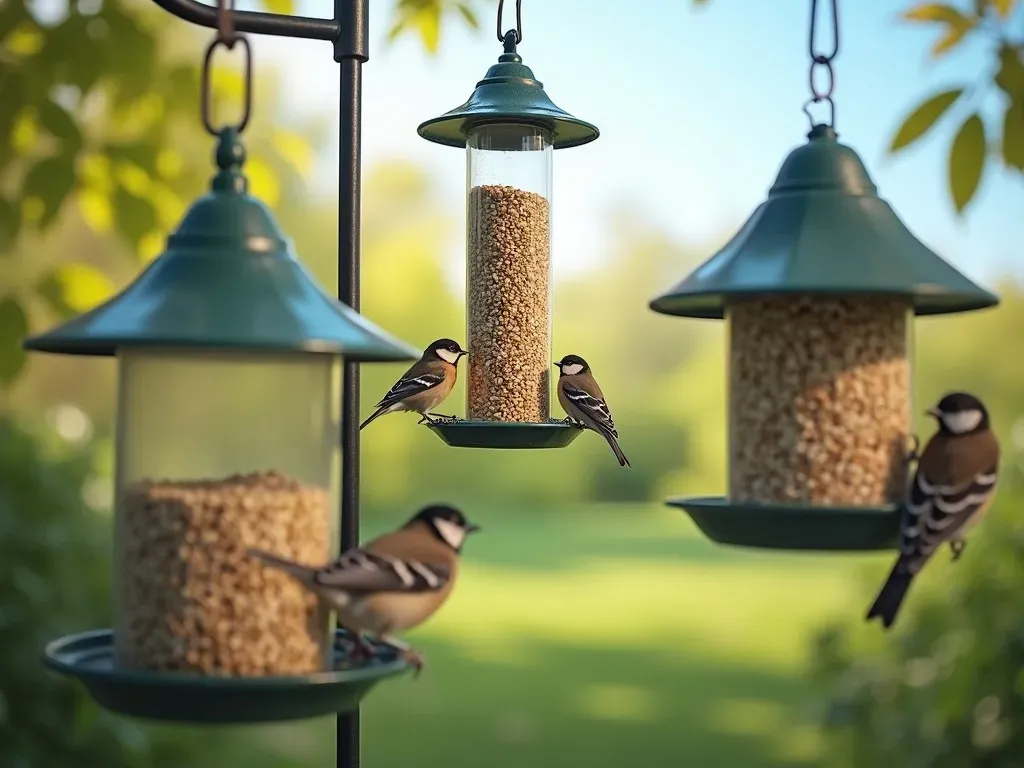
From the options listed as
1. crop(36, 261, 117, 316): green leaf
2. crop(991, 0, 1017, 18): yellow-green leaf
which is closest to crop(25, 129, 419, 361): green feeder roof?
crop(36, 261, 117, 316): green leaf

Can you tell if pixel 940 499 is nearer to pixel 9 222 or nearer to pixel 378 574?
pixel 378 574

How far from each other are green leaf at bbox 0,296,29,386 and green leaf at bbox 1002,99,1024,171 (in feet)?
10.1

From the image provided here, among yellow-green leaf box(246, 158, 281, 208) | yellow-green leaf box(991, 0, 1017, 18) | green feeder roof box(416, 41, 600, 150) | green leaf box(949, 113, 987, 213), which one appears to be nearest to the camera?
green leaf box(949, 113, 987, 213)

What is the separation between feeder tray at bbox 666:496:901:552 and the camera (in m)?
2.94

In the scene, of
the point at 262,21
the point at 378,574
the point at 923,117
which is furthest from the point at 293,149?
the point at 378,574

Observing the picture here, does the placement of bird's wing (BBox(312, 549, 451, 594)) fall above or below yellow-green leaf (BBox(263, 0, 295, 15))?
Result: below

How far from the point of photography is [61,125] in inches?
156

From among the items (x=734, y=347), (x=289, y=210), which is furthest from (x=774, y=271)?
(x=289, y=210)

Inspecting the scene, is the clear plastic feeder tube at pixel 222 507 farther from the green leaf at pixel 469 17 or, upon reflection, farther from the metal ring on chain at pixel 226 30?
the green leaf at pixel 469 17

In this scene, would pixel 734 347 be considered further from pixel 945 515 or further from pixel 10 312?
pixel 10 312

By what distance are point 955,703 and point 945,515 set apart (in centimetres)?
318

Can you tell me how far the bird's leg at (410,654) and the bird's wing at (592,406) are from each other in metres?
2.01

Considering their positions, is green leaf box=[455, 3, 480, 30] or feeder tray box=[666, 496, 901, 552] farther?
green leaf box=[455, 3, 480, 30]

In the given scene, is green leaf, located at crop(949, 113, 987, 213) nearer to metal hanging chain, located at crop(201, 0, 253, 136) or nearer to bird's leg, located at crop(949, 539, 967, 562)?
bird's leg, located at crop(949, 539, 967, 562)
